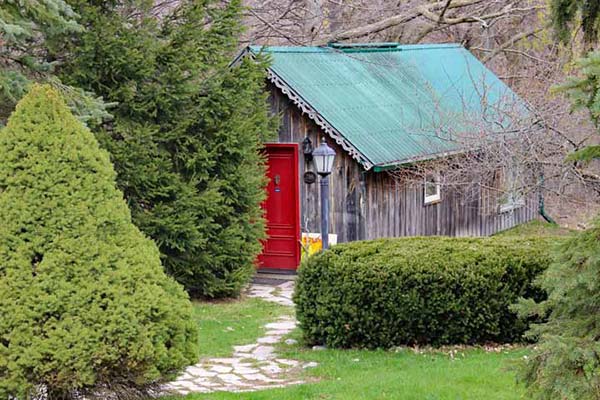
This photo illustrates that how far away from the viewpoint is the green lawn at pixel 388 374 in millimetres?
8039

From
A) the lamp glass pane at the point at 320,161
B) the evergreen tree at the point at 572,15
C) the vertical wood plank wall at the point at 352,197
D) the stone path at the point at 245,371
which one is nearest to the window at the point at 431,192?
the vertical wood plank wall at the point at 352,197

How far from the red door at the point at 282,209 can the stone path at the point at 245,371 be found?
16.3ft

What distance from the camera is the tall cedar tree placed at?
13.9m

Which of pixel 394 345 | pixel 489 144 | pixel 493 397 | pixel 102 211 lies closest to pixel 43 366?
pixel 102 211

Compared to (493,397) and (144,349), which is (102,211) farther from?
(493,397)

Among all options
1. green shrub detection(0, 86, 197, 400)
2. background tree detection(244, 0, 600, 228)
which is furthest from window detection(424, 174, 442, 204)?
green shrub detection(0, 86, 197, 400)

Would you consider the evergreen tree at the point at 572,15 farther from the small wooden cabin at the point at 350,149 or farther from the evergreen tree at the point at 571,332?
the small wooden cabin at the point at 350,149

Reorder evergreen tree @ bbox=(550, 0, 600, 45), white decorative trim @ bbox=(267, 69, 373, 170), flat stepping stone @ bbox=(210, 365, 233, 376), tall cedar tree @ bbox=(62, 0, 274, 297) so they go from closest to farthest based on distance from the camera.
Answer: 1. evergreen tree @ bbox=(550, 0, 600, 45)
2. flat stepping stone @ bbox=(210, 365, 233, 376)
3. tall cedar tree @ bbox=(62, 0, 274, 297)
4. white decorative trim @ bbox=(267, 69, 373, 170)

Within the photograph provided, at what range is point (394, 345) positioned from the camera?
10.6 meters

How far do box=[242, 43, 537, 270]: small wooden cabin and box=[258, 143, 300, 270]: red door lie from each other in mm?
20

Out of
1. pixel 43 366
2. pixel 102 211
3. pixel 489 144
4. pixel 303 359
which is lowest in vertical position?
pixel 303 359

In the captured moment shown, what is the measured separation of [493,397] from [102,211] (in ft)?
12.8

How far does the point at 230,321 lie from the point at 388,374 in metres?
4.84

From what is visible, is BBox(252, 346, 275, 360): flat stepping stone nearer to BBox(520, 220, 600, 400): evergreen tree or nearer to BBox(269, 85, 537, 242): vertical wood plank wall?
BBox(269, 85, 537, 242): vertical wood plank wall
